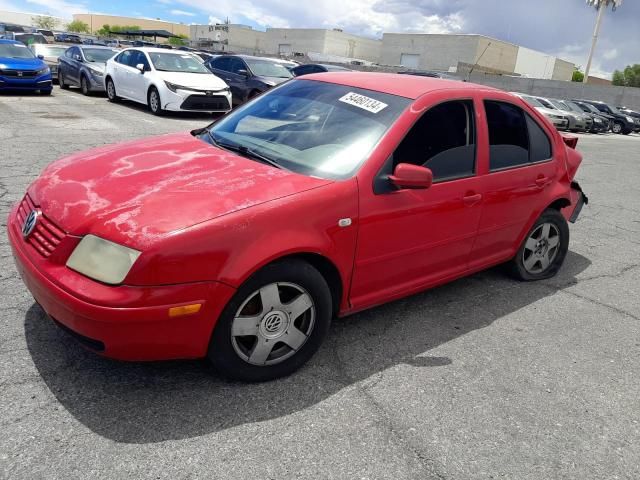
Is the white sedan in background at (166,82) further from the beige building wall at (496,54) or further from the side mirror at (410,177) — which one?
the beige building wall at (496,54)

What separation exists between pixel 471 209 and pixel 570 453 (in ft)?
5.37

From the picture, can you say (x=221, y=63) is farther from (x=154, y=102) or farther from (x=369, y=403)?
(x=369, y=403)

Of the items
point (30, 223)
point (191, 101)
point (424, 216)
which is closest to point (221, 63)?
point (191, 101)

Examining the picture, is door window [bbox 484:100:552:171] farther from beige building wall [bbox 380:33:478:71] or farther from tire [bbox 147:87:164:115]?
beige building wall [bbox 380:33:478:71]

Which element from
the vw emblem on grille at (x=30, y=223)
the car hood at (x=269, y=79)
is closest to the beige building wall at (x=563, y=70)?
the car hood at (x=269, y=79)

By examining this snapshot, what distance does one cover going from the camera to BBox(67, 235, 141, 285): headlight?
2.31 metres

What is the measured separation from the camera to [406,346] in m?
3.35

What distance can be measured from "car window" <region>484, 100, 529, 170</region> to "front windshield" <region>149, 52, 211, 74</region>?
10939mm

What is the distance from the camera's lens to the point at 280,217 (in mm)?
2619

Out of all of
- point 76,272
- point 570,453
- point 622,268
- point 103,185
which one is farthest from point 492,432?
point 622,268

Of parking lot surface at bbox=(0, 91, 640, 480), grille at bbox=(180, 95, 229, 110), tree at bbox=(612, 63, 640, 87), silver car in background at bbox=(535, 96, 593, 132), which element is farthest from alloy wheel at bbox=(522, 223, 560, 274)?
tree at bbox=(612, 63, 640, 87)

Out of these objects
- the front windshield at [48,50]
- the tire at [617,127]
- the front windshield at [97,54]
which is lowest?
the tire at [617,127]

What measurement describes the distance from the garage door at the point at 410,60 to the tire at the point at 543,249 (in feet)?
279

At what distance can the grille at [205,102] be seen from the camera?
1248 cm
